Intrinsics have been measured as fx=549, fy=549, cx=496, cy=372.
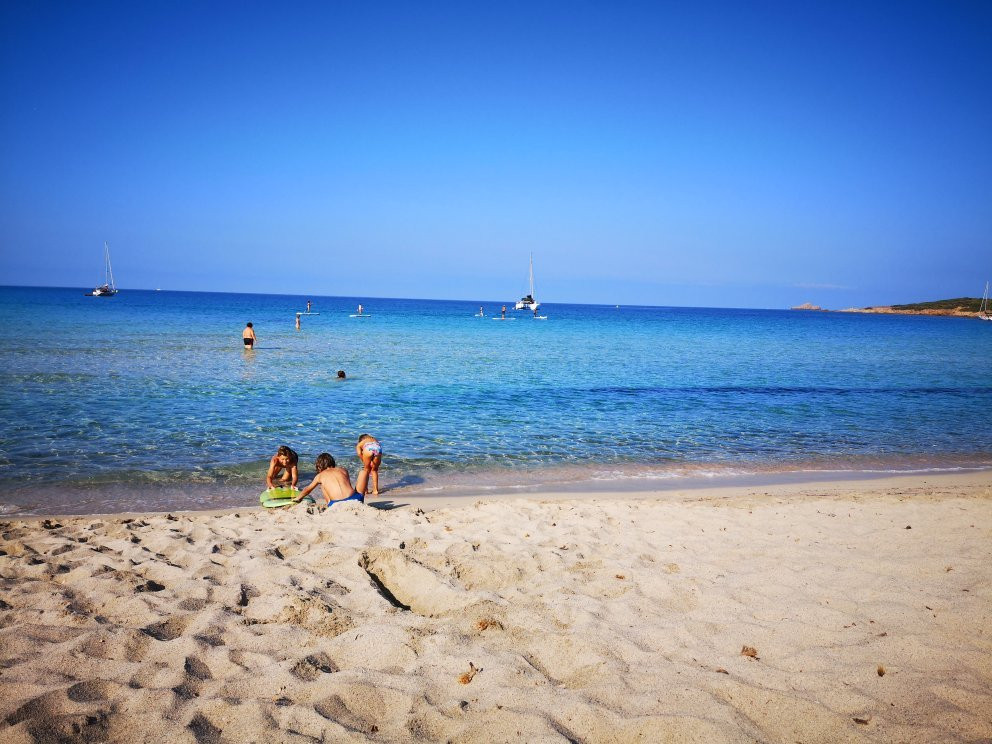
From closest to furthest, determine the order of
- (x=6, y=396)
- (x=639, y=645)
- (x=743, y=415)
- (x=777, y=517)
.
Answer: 1. (x=639, y=645)
2. (x=777, y=517)
3. (x=6, y=396)
4. (x=743, y=415)

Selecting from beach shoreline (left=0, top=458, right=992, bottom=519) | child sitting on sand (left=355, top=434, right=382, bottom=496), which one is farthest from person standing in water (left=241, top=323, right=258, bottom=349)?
child sitting on sand (left=355, top=434, right=382, bottom=496)

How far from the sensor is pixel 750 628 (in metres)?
4.76

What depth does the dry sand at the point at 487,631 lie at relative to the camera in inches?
140

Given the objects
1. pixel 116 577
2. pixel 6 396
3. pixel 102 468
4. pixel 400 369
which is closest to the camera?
pixel 116 577

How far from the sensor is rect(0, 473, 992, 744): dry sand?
3551mm

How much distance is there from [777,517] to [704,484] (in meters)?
2.80

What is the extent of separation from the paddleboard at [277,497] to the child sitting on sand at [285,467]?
0.50 metres

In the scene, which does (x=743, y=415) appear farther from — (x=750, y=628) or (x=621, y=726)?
(x=621, y=726)

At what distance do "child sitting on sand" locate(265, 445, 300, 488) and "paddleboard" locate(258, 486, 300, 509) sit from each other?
0.50m

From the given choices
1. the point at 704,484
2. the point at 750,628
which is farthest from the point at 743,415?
the point at 750,628

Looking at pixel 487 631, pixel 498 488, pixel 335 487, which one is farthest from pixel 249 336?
pixel 487 631

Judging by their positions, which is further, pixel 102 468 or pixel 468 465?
pixel 468 465

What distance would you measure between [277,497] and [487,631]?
553cm

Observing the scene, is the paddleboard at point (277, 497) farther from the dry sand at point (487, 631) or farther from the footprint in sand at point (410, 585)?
the footprint in sand at point (410, 585)
